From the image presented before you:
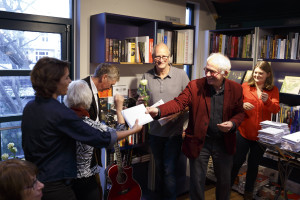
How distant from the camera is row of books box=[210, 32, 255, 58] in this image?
369 cm

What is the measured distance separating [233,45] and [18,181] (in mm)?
3352

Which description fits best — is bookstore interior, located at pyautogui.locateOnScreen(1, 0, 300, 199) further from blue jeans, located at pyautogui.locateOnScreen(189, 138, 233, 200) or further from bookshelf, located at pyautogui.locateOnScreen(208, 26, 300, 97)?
blue jeans, located at pyautogui.locateOnScreen(189, 138, 233, 200)

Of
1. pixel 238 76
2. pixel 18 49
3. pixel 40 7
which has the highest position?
pixel 40 7

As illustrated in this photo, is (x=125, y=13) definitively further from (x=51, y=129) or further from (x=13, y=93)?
(x=51, y=129)

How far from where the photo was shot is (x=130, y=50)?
126 inches

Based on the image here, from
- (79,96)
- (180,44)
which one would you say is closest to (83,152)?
(79,96)

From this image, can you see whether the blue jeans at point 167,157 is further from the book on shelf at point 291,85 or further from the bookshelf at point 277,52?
the bookshelf at point 277,52

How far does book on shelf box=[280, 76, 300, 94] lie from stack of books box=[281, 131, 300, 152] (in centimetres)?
106

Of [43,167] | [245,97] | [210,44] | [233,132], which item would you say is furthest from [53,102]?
[210,44]

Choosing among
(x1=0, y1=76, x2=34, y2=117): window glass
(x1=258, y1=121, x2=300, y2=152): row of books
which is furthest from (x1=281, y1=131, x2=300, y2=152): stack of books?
(x1=0, y1=76, x2=34, y2=117): window glass

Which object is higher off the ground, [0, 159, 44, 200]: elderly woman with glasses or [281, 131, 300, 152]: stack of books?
[0, 159, 44, 200]: elderly woman with glasses

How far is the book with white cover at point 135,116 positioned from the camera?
212 cm

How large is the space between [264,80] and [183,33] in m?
1.31

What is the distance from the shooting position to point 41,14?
9.57 ft
